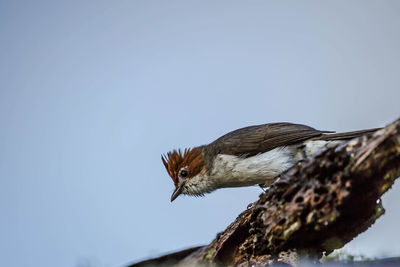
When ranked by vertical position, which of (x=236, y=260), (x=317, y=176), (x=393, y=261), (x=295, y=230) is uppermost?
(x=317, y=176)

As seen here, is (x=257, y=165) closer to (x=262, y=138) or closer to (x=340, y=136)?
(x=262, y=138)

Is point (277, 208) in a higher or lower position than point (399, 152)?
lower

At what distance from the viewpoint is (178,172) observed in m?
5.73

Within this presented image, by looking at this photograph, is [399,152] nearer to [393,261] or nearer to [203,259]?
[393,261]

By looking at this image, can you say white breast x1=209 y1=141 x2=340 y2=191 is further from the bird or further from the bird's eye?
the bird's eye

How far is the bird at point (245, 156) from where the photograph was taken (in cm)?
502

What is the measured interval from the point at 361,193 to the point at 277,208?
71 cm

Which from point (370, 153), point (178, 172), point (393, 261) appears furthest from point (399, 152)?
point (178, 172)

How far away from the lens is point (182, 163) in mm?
5738

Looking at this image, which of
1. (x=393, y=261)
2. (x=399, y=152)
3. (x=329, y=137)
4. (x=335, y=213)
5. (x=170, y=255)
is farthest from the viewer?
(x=329, y=137)

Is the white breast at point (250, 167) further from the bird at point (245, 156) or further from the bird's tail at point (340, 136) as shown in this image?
the bird's tail at point (340, 136)

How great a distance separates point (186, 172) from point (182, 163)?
0.44 feet

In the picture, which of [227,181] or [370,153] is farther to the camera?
[227,181]

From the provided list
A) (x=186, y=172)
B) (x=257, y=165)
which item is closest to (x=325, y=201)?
(x=257, y=165)
